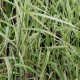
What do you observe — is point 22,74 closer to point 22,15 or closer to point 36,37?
point 36,37

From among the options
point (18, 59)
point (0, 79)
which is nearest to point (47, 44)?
point (18, 59)

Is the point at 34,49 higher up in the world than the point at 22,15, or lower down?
lower down

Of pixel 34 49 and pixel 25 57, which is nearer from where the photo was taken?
pixel 25 57

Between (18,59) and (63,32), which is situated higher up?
(63,32)

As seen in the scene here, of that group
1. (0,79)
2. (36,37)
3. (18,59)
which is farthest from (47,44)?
(0,79)

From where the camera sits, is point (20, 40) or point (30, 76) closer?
point (20, 40)

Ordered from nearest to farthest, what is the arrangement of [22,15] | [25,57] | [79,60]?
[22,15], [25,57], [79,60]

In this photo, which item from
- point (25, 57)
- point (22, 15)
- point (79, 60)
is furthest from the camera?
point (79, 60)

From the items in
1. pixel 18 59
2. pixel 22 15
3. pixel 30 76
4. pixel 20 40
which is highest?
pixel 22 15

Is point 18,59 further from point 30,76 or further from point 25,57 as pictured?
point 30,76
